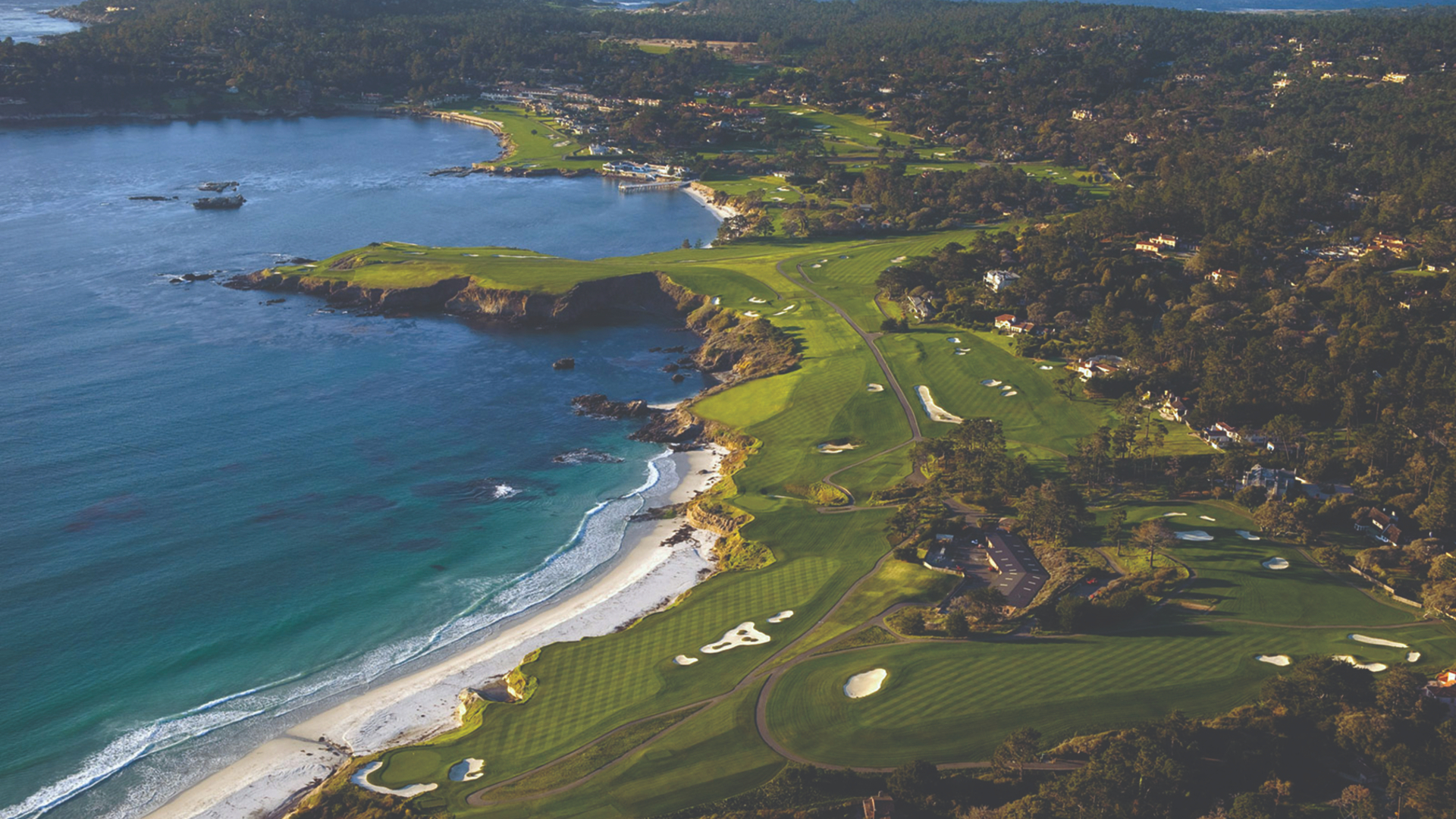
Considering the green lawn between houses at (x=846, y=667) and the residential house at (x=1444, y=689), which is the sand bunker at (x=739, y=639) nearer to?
the green lawn between houses at (x=846, y=667)

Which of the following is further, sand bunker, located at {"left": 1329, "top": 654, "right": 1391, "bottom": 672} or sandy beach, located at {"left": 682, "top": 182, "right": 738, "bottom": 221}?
sandy beach, located at {"left": 682, "top": 182, "right": 738, "bottom": 221}

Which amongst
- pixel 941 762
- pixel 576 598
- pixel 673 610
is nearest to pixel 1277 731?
pixel 941 762

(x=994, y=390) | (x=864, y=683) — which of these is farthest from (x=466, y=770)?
(x=994, y=390)

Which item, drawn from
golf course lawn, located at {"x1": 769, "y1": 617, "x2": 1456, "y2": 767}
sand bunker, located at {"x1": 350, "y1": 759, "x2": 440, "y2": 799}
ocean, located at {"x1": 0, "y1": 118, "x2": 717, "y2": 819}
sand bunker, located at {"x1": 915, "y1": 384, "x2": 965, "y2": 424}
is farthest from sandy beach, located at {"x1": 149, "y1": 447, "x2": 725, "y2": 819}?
sand bunker, located at {"x1": 915, "y1": 384, "x2": 965, "y2": 424}

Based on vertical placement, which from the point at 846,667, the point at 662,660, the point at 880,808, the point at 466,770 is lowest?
the point at 466,770

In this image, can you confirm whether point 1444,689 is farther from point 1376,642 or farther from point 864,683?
point 864,683

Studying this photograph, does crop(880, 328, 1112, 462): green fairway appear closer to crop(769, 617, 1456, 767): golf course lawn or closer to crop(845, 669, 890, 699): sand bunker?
crop(769, 617, 1456, 767): golf course lawn
